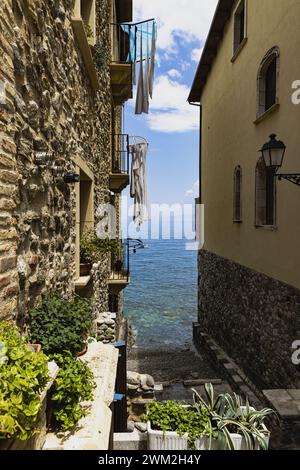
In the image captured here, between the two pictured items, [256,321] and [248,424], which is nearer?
[248,424]

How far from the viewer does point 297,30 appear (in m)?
6.41

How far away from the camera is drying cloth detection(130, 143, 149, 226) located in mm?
13000

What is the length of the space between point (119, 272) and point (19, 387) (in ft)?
30.6

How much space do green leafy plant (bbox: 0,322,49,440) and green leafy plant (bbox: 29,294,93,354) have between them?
976 mm

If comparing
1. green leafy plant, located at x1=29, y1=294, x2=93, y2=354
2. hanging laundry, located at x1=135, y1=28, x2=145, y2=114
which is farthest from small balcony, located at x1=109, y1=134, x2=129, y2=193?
green leafy plant, located at x1=29, y1=294, x2=93, y2=354

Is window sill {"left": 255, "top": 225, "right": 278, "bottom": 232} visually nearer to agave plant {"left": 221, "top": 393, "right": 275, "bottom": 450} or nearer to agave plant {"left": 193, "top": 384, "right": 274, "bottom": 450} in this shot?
agave plant {"left": 193, "top": 384, "right": 274, "bottom": 450}

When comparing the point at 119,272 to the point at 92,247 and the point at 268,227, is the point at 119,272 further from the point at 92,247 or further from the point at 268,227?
the point at 268,227

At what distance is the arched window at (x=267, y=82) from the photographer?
7.84 meters

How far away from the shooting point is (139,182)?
518 inches

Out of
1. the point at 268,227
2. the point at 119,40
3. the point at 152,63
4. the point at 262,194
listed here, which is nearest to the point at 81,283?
the point at 268,227

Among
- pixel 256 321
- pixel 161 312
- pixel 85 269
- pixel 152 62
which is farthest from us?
pixel 161 312

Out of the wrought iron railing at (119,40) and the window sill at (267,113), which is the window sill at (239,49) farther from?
the wrought iron railing at (119,40)
